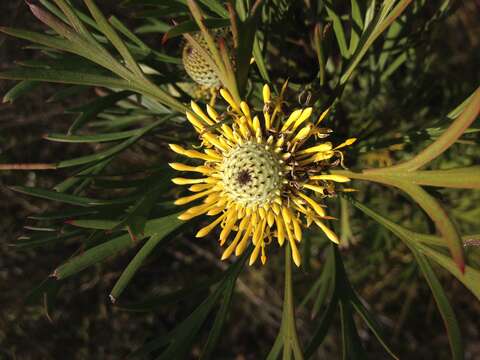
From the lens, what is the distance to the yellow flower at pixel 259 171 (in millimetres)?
1020

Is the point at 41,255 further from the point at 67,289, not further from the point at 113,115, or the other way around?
the point at 113,115

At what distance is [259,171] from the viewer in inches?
40.5

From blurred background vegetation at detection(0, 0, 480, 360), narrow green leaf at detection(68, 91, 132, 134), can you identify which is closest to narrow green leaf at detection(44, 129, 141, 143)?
narrow green leaf at detection(68, 91, 132, 134)

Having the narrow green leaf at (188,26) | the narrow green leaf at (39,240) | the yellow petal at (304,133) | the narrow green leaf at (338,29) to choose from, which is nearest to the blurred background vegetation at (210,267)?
the narrow green leaf at (338,29)

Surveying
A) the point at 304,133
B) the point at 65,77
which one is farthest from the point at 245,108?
the point at 65,77

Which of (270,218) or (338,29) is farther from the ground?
(338,29)

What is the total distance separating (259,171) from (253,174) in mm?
16

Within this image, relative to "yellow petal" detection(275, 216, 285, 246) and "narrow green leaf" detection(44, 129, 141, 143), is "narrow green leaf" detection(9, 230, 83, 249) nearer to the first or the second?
"narrow green leaf" detection(44, 129, 141, 143)

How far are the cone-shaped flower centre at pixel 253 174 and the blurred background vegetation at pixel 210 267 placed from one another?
108cm

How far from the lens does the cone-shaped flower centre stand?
3.36ft

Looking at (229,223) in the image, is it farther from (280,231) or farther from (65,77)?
(65,77)

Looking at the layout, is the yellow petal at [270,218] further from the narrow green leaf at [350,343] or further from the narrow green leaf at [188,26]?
the narrow green leaf at [188,26]

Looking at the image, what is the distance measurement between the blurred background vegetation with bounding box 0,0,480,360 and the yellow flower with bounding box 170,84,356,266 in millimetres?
1033

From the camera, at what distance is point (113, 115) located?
1671 mm
